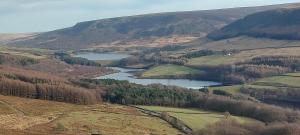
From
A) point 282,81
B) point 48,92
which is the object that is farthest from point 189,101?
point 282,81

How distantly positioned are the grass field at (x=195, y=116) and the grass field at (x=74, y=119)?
167 inches

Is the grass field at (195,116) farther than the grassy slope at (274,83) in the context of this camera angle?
No

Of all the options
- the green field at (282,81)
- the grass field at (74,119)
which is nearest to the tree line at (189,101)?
the grass field at (74,119)

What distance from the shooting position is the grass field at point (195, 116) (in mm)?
97375

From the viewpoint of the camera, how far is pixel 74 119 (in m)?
98.8

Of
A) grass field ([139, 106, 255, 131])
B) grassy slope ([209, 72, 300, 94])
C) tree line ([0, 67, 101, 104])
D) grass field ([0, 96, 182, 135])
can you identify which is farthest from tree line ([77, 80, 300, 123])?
grassy slope ([209, 72, 300, 94])

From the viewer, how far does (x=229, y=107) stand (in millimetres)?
116812

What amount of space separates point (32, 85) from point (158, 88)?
30696 mm

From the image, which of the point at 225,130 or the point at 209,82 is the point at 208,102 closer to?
the point at 225,130

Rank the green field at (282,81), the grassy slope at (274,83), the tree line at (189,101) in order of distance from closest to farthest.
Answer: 1. the tree line at (189,101)
2. the grassy slope at (274,83)
3. the green field at (282,81)

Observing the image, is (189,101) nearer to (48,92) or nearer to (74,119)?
(48,92)

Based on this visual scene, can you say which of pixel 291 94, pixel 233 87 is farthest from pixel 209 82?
pixel 291 94

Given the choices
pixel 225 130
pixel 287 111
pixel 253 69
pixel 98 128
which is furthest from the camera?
pixel 253 69

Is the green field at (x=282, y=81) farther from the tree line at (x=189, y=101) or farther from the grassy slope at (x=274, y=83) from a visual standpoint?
the tree line at (x=189, y=101)
